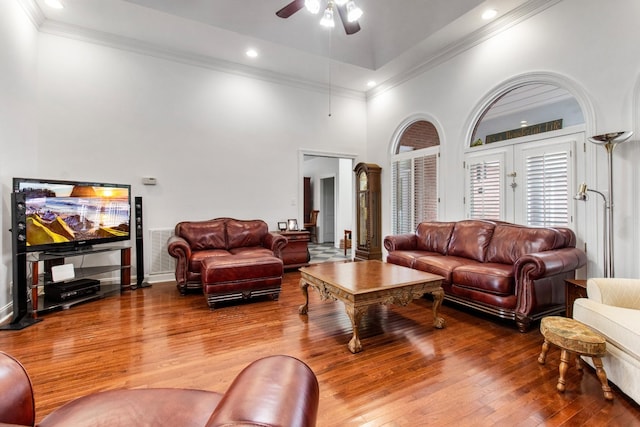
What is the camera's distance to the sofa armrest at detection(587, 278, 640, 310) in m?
2.12

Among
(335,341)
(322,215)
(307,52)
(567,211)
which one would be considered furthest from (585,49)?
(322,215)

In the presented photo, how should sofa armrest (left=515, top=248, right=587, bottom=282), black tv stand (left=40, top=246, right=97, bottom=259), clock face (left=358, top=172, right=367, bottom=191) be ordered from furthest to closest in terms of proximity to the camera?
clock face (left=358, top=172, right=367, bottom=191), black tv stand (left=40, top=246, right=97, bottom=259), sofa armrest (left=515, top=248, right=587, bottom=282)

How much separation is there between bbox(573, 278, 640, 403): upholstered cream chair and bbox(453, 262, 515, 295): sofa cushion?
27.1 inches

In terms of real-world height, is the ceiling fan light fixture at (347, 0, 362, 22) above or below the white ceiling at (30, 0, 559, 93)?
below

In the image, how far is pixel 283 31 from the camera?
4508mm

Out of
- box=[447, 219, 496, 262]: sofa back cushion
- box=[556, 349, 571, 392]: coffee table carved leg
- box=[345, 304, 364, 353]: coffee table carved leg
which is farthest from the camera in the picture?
box=[447, 219, 496, 262]: sofa back cushion

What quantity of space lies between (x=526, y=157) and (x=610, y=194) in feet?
3.30

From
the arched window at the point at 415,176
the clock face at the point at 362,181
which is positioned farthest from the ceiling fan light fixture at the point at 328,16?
the clock face at the point at 362,181

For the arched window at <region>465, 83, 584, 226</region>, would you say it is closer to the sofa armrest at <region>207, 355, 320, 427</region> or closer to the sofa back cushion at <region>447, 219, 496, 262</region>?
the sofa back cushion at <region>447, 219, 496, 262</region>

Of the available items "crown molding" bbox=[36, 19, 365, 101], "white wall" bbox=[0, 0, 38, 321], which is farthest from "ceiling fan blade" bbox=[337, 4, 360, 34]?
"white wall" bbox=[0, 0, 38, 321]

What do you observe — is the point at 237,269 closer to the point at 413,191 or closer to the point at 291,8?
the point at 291,8

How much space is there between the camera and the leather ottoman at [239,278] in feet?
11.2

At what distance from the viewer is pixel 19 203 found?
2.95 metres

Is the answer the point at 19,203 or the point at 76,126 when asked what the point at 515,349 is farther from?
the point at 76,126
